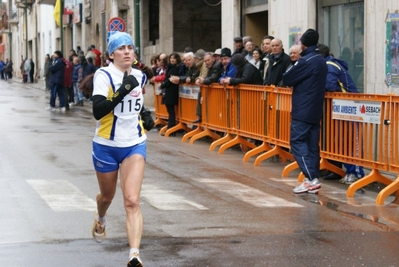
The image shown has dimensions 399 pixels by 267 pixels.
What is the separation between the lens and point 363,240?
8.05m

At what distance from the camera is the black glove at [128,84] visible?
6762 millimetres

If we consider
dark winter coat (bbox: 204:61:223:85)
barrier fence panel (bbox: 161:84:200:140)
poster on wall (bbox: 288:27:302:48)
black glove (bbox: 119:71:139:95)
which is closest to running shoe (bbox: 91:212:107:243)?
black glove (bbox: 119:71:139:95)

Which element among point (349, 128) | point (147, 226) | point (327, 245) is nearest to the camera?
point (327, 245)

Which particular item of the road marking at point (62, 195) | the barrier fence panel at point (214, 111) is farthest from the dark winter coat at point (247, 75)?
the road marking at point (62, 195)

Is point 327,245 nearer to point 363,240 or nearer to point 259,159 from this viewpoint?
point 363,240

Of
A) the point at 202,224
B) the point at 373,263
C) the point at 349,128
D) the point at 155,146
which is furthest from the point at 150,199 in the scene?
the point at 155,146

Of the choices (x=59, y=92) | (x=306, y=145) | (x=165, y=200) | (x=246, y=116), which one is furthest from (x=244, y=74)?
(x=59, y=92)

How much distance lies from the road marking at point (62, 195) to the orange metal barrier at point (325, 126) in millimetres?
3228

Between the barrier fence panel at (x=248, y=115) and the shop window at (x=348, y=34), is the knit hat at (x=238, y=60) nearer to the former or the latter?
the barrier fence panel at (x=248, y=115)

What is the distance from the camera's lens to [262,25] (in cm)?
2381

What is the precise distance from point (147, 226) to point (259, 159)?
5.53m

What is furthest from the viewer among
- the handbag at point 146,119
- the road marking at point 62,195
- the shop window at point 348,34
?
the shop window at point 348,34

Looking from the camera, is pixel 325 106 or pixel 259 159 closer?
pixel 325 106

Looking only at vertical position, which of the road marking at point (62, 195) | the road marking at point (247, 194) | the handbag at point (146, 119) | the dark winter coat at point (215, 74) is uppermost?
the dark winter coat at point (215, 74)
